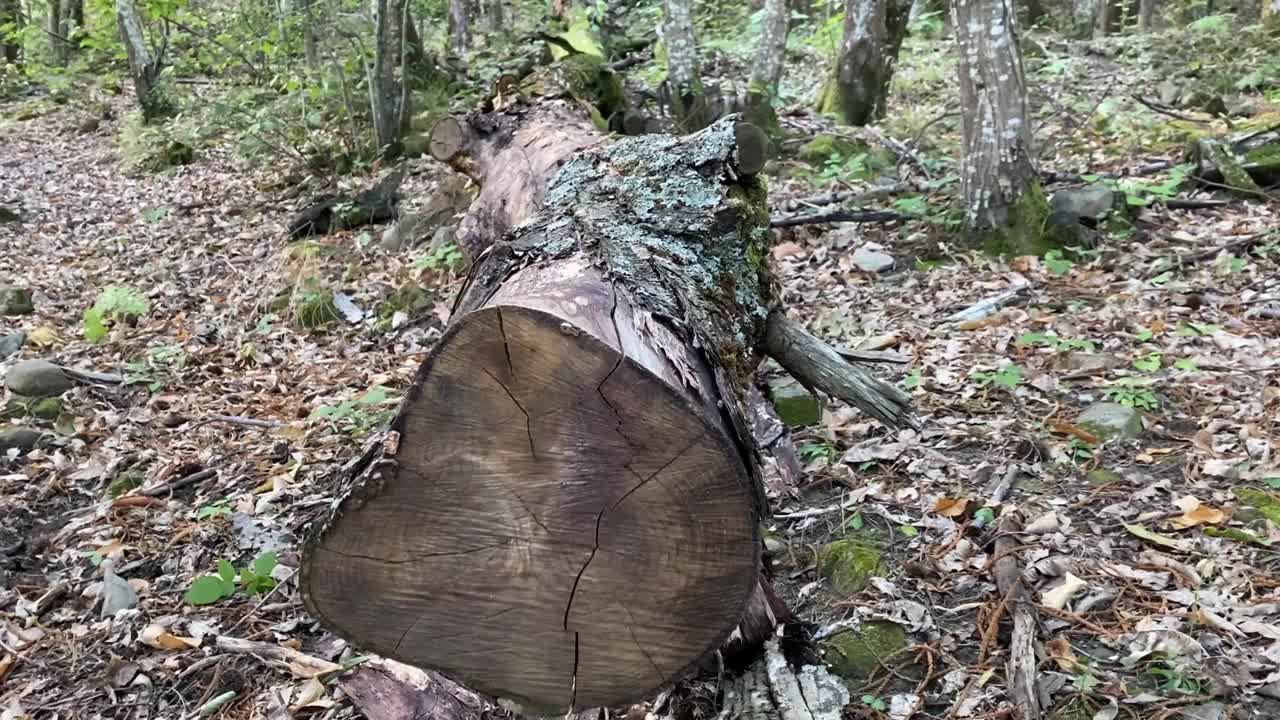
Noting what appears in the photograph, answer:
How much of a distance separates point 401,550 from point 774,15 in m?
8.20

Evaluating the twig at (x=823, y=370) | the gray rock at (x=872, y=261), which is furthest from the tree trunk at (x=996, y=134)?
the twig at (x=823, y=370)

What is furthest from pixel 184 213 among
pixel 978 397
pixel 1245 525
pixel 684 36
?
pixel 1245 525

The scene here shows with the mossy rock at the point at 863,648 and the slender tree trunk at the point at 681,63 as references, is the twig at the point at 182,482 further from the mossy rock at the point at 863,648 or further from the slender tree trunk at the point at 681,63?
the slender tree trunk at the point at 681,63

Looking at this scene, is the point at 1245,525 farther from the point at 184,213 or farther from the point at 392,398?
the point at 184,213

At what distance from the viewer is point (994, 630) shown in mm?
2787

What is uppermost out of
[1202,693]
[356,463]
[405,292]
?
[356,463]

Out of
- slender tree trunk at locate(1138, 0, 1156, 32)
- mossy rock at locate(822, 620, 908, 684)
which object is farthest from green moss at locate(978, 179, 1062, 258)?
slender tree trunk at locate(1138, 0, 1156, 32)

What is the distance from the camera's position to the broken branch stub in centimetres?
179

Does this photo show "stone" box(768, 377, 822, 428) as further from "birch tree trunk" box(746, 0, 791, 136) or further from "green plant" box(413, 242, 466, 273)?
"birch tree trunk" box(746, 0, 791, 136)

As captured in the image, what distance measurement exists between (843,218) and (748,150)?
3241 millimetres

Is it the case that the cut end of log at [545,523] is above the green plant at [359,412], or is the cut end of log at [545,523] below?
above

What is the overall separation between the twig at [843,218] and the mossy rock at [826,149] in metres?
1.56

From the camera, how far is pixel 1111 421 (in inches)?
153

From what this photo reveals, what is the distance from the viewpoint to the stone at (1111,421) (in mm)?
3826
